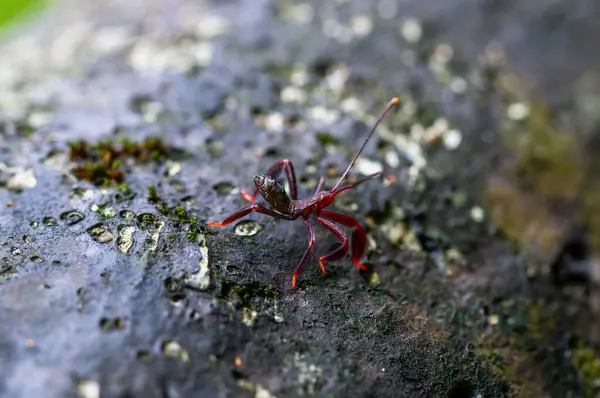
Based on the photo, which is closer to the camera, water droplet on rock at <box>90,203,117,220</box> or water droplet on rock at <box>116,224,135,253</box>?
water droplet on rock at <box>116,224,135,253</box>

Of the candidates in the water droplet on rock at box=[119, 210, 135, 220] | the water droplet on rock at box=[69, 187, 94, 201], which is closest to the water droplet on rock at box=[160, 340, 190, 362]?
the water droplet on rock at box=[119, 210, 135, 220]

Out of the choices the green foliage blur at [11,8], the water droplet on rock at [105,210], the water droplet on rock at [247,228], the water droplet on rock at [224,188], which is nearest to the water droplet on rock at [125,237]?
the water droplet on rock at [105,210]

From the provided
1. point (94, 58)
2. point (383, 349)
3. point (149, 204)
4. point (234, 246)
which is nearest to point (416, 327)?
point (383, 349)

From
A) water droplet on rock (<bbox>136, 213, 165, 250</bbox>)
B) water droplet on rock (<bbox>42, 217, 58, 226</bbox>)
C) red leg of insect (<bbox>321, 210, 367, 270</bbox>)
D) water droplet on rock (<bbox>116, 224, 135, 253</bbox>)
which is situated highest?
water droplet on rock (<bbox>42, 217, 58, 226</bbox>)

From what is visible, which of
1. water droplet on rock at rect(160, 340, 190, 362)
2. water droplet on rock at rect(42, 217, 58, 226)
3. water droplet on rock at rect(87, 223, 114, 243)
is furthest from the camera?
water droplet on rock at rect(42, 217, 58, 226)

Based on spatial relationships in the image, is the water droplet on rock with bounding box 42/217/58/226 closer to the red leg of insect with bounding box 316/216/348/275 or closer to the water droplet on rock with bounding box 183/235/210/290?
the water droplet on rock with bounding box 183/235/210/290

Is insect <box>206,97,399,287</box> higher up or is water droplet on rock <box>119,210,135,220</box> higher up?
water droplet on rock <box>119,210,135,220</box>

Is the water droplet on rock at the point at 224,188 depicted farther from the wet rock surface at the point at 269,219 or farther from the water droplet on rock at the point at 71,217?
the water droplet on rock at the point at 71,217
